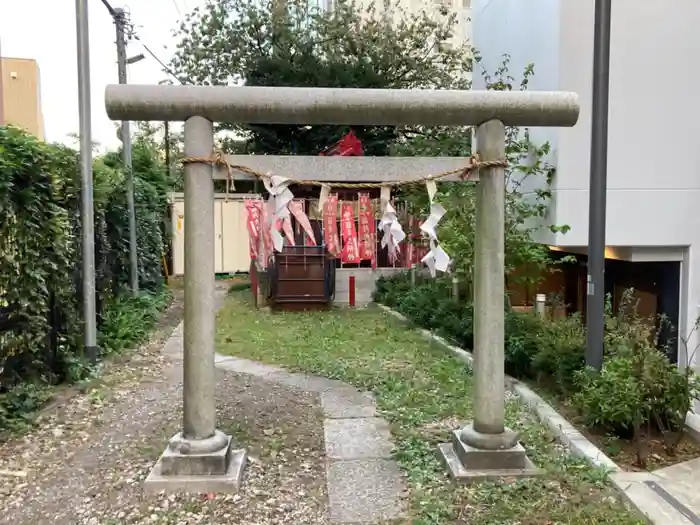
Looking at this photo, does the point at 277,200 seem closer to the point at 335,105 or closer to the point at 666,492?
the point at 335,105

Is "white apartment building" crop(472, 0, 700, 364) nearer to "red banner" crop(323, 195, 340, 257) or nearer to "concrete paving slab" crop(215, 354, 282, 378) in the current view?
"red banner" crop(323, 195, 340, 257)

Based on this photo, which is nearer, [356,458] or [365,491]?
[365,491]

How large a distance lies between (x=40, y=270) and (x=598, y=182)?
5225mm

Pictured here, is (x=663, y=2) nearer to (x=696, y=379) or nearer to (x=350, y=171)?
(x=696, y=379)

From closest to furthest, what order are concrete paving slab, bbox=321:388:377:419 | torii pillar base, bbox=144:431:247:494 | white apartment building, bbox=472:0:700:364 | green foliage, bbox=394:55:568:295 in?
torii pillar base, bbox=144:431:247:494, concrete paving slab, bbox=321:388:377:419, green foliage, bbox=394:55:568:295, white apartment building, bbox=472:0:700:364

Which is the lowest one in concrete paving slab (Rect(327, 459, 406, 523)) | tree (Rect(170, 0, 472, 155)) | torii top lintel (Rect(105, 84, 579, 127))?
concrete paving slab (Rect(327, 459, 406, 523))

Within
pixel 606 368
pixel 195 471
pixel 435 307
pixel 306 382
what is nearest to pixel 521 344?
pixel 606 368

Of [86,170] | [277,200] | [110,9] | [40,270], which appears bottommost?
[40,270]

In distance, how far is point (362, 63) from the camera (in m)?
16.0

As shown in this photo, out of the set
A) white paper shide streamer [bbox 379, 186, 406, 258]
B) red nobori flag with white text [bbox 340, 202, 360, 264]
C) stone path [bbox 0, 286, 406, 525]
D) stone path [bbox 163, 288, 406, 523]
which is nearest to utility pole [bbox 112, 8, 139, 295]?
red nobori flag with white text [bbox 340, 202, 360, 264]

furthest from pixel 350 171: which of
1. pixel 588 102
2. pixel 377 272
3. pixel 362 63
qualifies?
pixel 362 63

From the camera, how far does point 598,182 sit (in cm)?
527

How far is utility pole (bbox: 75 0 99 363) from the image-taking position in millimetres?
6375

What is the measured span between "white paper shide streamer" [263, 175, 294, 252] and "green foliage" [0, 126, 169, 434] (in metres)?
2.30
